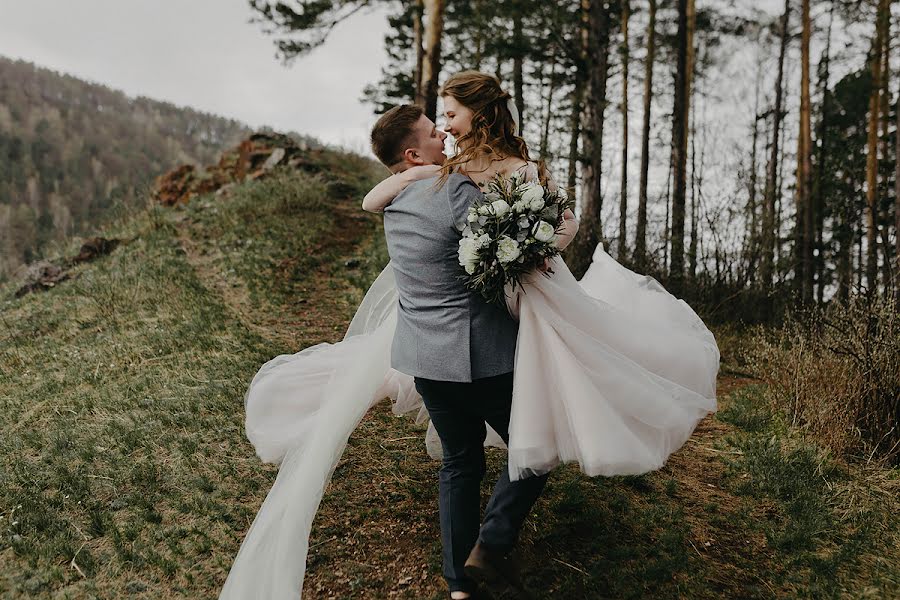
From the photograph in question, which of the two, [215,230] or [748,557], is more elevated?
[215,230]

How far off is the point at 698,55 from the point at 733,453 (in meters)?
13.7

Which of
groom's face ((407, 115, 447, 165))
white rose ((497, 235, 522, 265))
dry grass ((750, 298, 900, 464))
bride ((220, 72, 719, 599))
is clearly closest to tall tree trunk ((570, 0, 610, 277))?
dry grass ((750, 298, 900, 464))

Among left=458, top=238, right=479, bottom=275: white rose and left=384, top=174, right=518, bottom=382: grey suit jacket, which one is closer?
left=458, top=238, right=479, bottom=275: white rose

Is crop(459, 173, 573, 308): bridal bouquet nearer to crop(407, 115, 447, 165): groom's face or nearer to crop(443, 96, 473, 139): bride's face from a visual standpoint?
crop(443, 96, 473, 139): bride's face

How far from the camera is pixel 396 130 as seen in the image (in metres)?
2.61

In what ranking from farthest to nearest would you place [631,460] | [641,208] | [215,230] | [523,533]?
[641,208], [215,230], [523,533], [631,460]

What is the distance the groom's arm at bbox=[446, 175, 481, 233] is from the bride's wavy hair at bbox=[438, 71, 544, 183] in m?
0.04

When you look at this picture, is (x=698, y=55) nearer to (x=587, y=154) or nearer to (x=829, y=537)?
(x=587, y=154)

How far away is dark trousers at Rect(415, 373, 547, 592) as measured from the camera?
253 centimetres

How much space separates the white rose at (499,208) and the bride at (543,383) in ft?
0.85

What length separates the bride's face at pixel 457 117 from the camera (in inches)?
97.5

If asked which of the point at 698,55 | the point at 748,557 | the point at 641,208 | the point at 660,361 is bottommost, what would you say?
the point at 748,557

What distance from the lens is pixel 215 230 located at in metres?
10.3

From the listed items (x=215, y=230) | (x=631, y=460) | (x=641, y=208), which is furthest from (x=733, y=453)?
(x=641, y=208)
